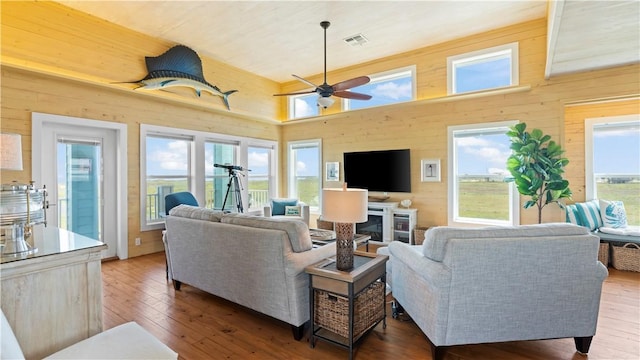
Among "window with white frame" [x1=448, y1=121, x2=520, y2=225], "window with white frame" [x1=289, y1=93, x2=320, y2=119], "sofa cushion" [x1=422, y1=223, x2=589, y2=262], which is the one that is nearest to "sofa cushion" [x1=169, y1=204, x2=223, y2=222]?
"sofa cushion" [x1=422, y1=223, x2=589, y2=262]

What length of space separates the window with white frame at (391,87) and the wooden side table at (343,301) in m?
4.10

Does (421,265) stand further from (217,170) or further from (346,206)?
(217,170)

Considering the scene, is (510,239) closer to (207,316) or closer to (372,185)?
(207,316)

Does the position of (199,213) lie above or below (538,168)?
below

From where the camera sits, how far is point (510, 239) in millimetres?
1874

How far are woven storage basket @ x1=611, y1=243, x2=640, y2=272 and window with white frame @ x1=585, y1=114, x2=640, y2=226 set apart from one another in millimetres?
1071

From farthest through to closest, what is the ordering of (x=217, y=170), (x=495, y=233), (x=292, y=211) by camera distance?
(x=217, y=170) < (x=292, y=211) < (x=495, y=233)

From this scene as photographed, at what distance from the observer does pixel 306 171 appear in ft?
23.0

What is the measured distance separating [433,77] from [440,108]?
0.58m

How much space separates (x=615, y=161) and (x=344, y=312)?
5378 millimetres

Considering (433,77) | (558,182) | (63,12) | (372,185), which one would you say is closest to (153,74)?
(63,12)

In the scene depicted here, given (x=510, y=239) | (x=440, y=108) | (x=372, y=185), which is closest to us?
(x=510, y=239)

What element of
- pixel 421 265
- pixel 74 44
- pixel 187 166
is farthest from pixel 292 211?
pixel 74 44

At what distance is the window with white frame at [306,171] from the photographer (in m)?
6.75
